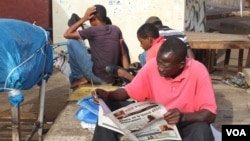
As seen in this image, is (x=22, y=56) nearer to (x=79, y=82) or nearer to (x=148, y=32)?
(x=148, y=32)

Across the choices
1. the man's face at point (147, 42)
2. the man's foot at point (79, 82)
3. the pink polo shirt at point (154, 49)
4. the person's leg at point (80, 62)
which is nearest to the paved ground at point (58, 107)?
the man's foot at point (79, 82)

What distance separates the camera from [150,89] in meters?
3.64

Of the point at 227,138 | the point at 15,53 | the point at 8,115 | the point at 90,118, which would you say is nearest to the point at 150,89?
the point at 227,138

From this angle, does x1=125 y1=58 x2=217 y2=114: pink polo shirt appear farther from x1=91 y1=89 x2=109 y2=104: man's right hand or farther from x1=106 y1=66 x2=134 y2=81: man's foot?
x1=106 y1=66 x2=134 y2=81: man's foot

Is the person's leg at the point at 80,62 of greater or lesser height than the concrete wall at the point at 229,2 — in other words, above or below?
above

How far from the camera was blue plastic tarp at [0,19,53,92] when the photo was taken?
398 cm

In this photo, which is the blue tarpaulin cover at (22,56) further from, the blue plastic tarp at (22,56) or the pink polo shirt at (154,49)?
the pink polo shirt at (154,49)

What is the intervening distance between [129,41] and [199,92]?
4272mm

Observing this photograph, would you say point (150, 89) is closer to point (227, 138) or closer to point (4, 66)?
point (227, 138)

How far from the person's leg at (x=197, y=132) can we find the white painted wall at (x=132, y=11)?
170 inches

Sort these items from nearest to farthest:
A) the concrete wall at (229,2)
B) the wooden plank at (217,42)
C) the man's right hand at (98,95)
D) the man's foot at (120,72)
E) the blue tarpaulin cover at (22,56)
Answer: the man's right hand at (98,95)
the blue tarpaulin cover at (22,56)
the man's foot at (120,72)
the wooden plank at (217,42)
the concrete wall at (229,2)

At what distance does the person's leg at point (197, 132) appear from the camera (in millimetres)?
3256

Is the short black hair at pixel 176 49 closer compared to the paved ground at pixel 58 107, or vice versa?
the short black hair at pixel 176 49

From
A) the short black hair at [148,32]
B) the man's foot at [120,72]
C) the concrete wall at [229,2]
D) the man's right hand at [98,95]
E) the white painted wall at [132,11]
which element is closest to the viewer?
the man's right hand at [98,95]
